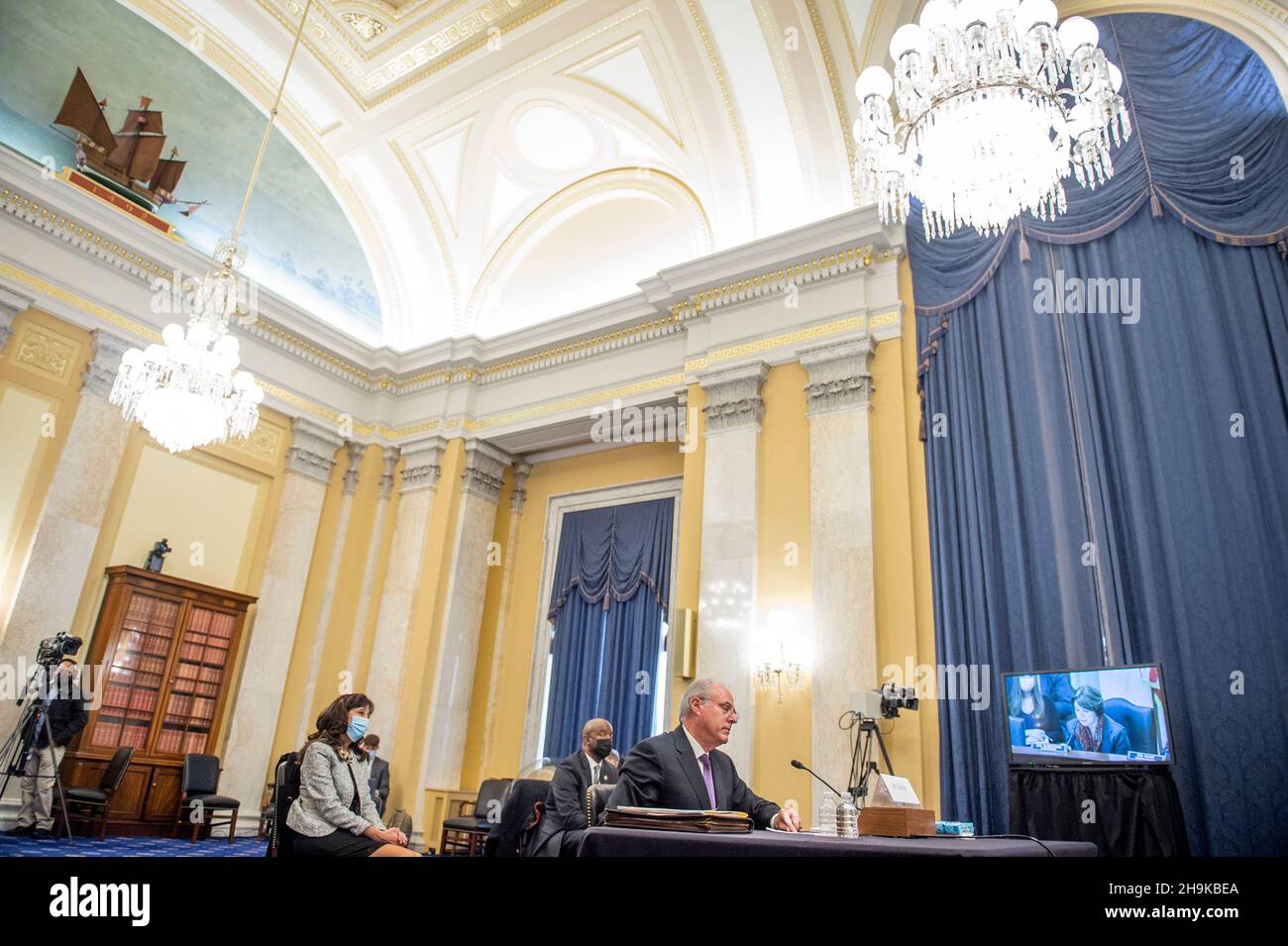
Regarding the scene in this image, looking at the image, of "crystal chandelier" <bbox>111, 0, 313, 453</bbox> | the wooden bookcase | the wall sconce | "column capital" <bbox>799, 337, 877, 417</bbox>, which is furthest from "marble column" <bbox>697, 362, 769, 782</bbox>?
the wooden bookcase

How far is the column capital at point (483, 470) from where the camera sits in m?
10.1

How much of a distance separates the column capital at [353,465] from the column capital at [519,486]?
6.57 feet

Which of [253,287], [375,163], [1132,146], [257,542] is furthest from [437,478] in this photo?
[1132,146]

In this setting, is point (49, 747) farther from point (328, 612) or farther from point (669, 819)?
point (669, 819)

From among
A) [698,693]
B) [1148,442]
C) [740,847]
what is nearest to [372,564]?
[698,693]

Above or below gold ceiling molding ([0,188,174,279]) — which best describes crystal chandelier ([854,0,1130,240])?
below

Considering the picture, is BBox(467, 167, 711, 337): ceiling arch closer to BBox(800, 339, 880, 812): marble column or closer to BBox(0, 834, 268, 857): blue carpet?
BBox(800, 339, 880, 812): marble column

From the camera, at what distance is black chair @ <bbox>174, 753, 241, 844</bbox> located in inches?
308

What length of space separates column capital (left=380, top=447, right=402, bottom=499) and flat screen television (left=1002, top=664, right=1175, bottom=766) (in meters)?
7.73

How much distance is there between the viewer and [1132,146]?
6.43 m

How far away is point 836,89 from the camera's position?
7.94 metres
